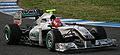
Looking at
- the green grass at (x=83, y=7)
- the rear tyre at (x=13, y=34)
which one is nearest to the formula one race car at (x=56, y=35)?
the rear tyre at (x=13, y=34)

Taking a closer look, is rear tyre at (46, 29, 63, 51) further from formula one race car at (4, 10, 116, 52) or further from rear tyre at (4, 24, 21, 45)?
rear tyre at (4, 24, 21, 45)

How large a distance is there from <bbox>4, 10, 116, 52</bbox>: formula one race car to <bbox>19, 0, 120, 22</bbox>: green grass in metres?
9.35

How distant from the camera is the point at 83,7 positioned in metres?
25.8

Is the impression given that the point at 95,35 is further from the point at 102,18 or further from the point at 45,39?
the point at 102,18

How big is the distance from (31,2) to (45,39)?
1959 cm

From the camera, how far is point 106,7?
2542 centimetres

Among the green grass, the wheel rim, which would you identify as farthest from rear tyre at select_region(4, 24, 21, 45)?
the green grass

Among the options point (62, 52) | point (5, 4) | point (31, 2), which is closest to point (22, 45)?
point (62, 52)

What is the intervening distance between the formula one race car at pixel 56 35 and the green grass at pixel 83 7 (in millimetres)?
9350

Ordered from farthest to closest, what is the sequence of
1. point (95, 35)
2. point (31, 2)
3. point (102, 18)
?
point (31, 2)
point (102, 18)
point (95, 35)

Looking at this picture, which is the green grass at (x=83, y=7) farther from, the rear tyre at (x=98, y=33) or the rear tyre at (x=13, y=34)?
the rear tyre at (x=98, y=33)

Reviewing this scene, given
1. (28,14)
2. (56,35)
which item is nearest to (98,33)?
(56,35)

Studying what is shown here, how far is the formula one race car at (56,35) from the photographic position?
9656 millimetres

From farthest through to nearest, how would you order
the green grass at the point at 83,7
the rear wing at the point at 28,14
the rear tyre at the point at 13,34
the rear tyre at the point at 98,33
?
the green grass at the point at 83,7
the rear wing at the point at 28,14
the rear tyre at the point at 13,34
the rear tyre at the point at 98,33
